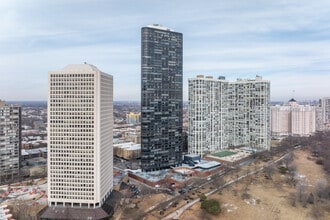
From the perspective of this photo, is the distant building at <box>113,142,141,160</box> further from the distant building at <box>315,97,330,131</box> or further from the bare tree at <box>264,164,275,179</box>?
the distant building at <box>315,97,330,131</box>

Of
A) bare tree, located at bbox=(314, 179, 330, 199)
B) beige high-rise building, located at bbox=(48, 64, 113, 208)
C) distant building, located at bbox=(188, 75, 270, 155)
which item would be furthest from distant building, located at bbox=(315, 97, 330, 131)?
beige high-rise building, located at bbox=(48, 64, 113, 208)

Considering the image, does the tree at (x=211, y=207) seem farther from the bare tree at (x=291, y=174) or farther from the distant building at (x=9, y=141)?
the distant building at (x=9, y=141)

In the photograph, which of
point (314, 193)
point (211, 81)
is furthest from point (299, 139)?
point (314, 193)

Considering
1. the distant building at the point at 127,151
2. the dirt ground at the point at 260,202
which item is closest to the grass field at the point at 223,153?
the dirt ground at the point at 260,202

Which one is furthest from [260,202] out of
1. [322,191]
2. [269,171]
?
[269,171]

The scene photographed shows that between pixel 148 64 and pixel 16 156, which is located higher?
pixel 148 64

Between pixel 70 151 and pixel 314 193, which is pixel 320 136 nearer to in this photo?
pixel 314 193

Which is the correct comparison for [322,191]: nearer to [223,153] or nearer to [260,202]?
[260,202]
